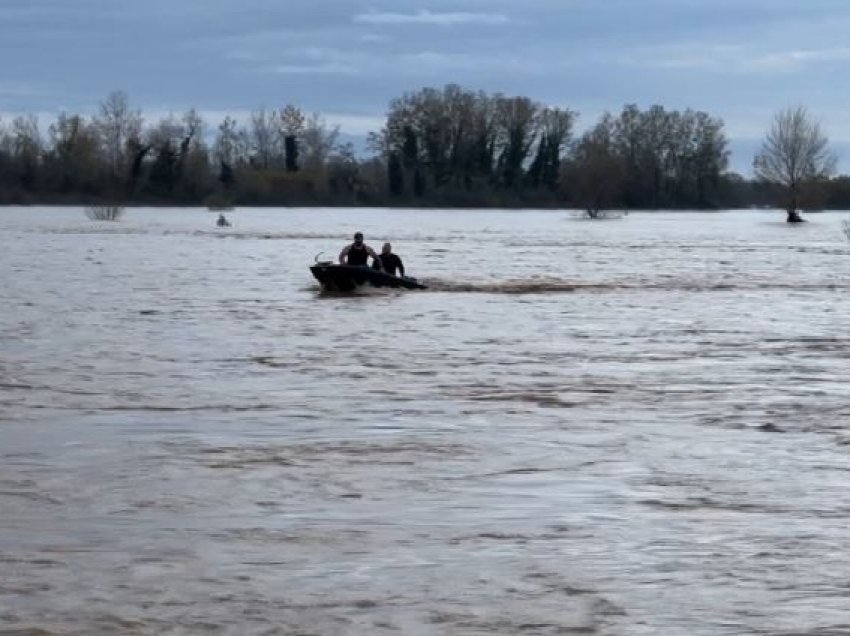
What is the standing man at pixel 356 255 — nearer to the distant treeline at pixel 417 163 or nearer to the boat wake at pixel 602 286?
the boat wake at pixel 602 286

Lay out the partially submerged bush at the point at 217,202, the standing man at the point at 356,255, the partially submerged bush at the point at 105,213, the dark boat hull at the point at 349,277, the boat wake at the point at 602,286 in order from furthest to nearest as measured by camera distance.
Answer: the partially submerged bush at the point at 217,202 < the partially submerged bush at the point at 105,213 < the boat wake at the point at 602,286 < the standing man at the point at 356,255 < the dark boat hull at the point at 349,277

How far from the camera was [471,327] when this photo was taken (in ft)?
93.8

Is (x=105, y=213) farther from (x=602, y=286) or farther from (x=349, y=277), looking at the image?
(x=349, y=277)

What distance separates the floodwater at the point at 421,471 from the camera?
369 inches

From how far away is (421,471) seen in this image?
528 inches

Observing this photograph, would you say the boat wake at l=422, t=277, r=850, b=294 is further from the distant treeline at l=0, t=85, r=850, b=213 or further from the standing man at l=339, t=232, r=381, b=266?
the distant treeline at l=0, t=85, r=850, b=213

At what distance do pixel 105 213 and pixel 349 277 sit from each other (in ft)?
209

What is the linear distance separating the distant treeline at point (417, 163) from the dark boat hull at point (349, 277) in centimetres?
7930

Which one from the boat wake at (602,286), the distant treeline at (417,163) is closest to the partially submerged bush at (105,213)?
the distant treeline at (417,163)

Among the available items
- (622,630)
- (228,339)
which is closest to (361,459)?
(622,630)

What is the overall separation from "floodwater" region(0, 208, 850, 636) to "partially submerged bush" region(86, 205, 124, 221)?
64630 mm

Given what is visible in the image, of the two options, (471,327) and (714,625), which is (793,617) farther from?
(471,327)

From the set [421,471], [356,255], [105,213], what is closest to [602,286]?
[356,255]

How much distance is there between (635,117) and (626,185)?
8.59 meters
